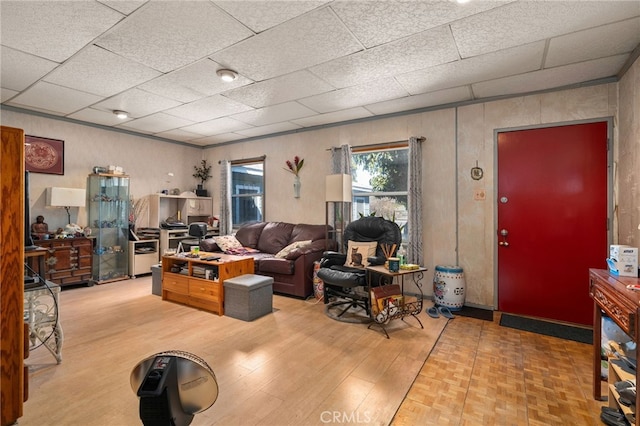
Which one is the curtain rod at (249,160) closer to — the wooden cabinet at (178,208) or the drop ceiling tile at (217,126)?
the drop ceiling tile at (217,126)

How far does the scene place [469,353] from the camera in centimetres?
252

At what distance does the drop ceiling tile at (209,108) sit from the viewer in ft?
12.5

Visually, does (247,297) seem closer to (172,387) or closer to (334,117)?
(172,387)

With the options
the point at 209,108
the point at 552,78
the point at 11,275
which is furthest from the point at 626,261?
the point at 209,108

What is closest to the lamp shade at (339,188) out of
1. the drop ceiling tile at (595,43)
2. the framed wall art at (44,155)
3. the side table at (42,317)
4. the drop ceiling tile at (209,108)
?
the drop ceiling tile at (209,108)

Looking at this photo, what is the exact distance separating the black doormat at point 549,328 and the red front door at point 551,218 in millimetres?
137

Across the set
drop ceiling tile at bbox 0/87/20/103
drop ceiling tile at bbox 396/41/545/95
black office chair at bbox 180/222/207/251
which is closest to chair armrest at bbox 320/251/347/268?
drop ceiling tile at bbox 396/41/545/95

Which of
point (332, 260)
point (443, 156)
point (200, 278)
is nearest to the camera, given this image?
point (200, 278)

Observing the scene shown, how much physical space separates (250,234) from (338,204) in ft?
5.88

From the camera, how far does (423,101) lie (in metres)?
3.76

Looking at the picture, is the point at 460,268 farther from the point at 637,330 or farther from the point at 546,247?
the point at 637,330

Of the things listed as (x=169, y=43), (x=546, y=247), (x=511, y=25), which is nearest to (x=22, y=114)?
(x=169, y=43)

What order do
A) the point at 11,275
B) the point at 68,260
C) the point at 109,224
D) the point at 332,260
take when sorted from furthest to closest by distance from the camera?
the point at 109,224
the point at 68,260
the point at 332,260
the point at 11,275

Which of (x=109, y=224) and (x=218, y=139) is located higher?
(x=218, y=139)
